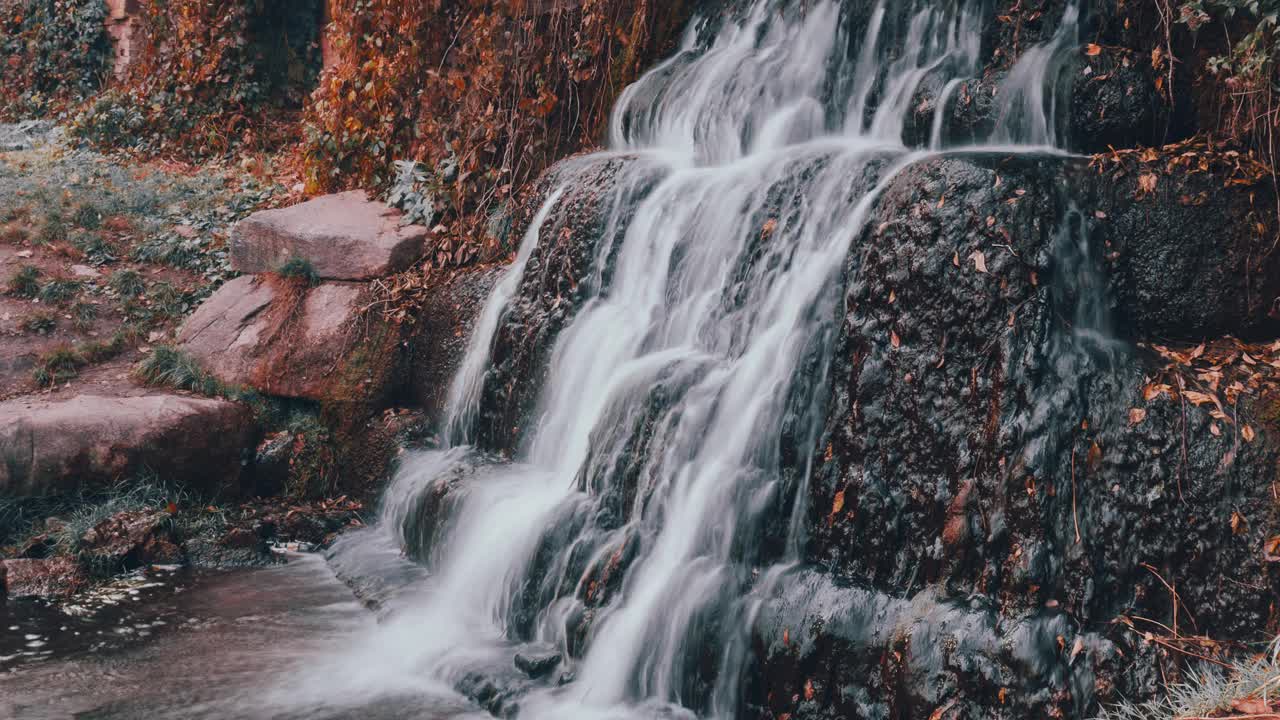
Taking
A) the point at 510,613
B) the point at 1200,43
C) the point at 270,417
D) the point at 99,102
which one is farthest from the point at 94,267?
the point at 1200,43

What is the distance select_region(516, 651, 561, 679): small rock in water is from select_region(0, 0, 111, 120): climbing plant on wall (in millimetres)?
12362

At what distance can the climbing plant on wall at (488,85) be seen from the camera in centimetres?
759

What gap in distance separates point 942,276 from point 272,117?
10.8 m

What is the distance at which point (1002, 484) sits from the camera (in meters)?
3.77

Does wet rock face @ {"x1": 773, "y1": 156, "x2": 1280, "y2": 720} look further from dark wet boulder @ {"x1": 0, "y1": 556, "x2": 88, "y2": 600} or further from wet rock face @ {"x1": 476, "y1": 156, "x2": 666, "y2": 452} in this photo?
dark wet boulder @ {"x1": 0, "y1": 556, "x2": 88, "y2": 600}

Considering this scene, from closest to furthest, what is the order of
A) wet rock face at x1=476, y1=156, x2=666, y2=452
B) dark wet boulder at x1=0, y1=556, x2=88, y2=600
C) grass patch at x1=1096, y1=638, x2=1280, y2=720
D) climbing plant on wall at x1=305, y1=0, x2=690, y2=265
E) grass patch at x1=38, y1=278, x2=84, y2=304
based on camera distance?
1. grass patch at x1=1096, y1=638, x2=1280, y2=720
2. dark wet boulder at x1=0, y1=556, x2=88, y2=600
3. wet rock face at x1=476, y1=156, x2=666, y2=452
4. climbing plant on wall at x1=305, y1=0, x2=690, y2=265
5. grass patch at x1=38, y1=278, x2=84, y2=304

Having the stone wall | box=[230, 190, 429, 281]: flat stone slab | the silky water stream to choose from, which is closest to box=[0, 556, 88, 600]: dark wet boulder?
the silky water stream

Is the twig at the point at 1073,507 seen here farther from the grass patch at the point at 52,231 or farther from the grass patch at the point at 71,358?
the grass patch at the point at 52,231

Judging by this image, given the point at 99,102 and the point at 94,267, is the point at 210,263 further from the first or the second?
the point at 99,102

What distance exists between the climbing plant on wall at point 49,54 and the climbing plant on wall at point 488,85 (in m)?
7.18

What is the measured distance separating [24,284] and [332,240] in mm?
2678

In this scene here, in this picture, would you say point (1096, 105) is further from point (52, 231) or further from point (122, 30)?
point (122, 30)

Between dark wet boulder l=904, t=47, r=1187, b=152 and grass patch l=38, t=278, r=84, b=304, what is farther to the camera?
grass patch l=38, t=278, r=84, b=304

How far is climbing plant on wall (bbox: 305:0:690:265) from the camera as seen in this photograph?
7.59 meters
